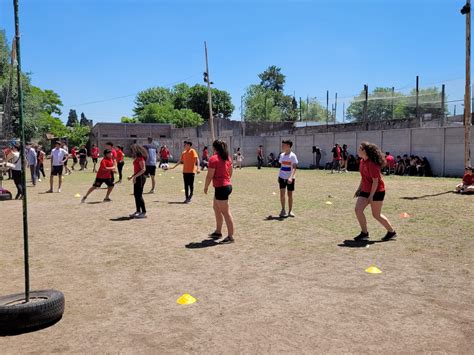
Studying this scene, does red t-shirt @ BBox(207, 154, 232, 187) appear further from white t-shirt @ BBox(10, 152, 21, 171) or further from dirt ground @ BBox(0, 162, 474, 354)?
white t-shirt @ BBox(10, 152, 21, 171)

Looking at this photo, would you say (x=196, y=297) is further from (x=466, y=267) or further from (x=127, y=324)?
(x=466, y=267)

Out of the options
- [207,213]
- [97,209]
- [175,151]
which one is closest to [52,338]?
[207,213]

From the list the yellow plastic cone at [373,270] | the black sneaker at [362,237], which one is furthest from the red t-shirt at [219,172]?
the yellow plastic cone at [373,270]

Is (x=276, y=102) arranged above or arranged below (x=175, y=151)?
above

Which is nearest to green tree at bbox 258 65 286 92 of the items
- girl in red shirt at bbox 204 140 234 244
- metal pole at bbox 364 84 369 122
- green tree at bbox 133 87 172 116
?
green tree at bbox 133 87 172 116

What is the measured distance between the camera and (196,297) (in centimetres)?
502

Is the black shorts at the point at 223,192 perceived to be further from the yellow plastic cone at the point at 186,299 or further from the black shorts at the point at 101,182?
the black shorts at the point at 101,182

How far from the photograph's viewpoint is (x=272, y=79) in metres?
103

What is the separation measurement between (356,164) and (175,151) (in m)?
27.7

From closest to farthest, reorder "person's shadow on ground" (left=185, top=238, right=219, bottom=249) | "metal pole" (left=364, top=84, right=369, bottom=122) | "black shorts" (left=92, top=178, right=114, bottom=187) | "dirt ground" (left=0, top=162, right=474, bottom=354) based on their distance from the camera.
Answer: "dirt ground" (left=0, top=162, right=474, bottom=354), "person's shadow on ground" (left=185, top=238, right=219, bottom=249), "black shorts" (left=92, top=178, right=114, bottom=187), "metal pole" (left=364, top=84, right=369, bottom=122)

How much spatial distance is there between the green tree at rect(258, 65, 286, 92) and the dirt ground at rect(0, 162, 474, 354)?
95055mm

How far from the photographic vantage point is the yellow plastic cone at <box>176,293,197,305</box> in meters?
4.82

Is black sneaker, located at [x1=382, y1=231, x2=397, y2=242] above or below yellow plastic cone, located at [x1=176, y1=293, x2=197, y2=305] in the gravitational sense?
above

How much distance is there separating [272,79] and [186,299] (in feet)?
332
